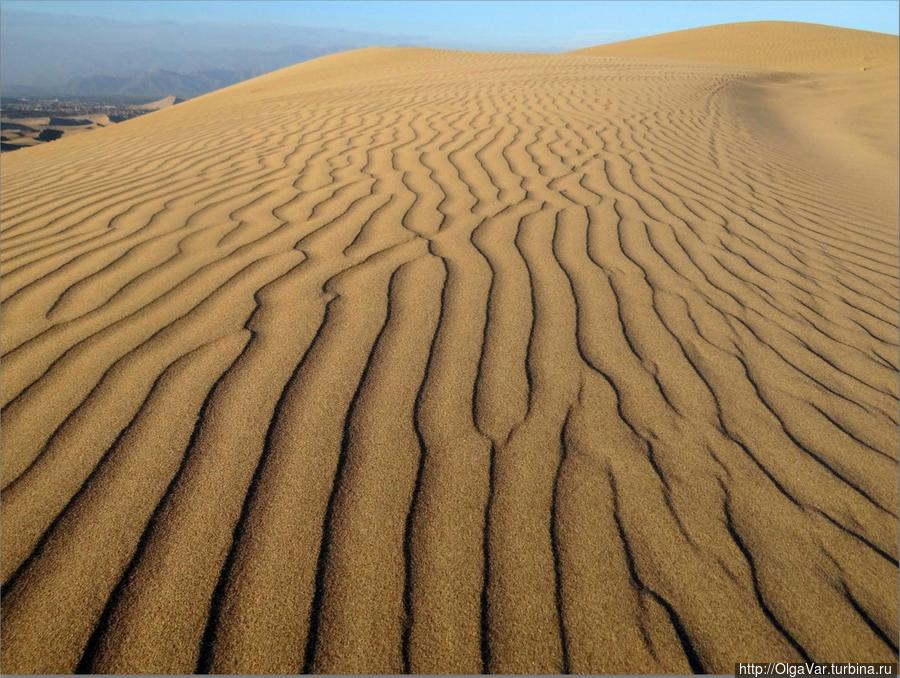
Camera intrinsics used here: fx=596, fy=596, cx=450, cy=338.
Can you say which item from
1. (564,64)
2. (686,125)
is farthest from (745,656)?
(564,64)

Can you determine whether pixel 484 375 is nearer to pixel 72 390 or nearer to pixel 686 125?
pixel 72 390

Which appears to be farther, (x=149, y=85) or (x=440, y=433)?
(x=149, y=85)

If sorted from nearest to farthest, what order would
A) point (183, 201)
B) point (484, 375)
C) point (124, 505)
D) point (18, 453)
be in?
point (124, 505) < point (18, 453) < point (484, 375) < point (183, 201)

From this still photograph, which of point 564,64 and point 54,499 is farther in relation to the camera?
point 564,64

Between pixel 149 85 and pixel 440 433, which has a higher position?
pixel 440 433

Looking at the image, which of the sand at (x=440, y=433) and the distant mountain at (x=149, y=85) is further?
the distant mountain at (x=149, y=85)

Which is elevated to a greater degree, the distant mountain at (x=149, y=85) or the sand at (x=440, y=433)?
the sand at (x=440, y=433)

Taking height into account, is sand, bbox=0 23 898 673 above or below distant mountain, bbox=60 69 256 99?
above

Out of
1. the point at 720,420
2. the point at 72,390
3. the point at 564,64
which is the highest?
the point at 72,390
